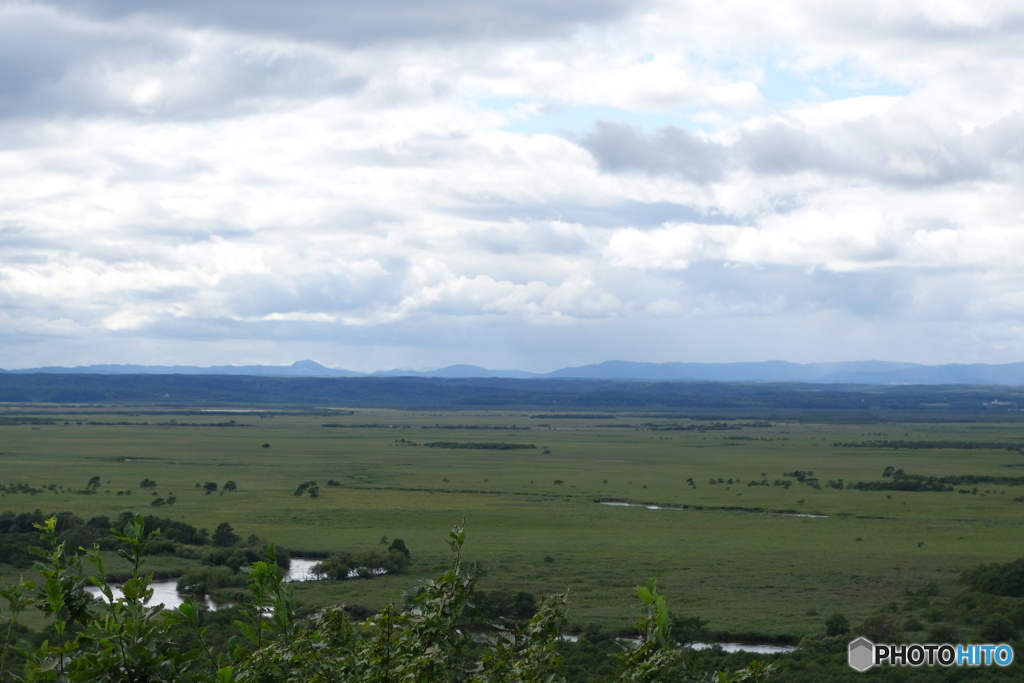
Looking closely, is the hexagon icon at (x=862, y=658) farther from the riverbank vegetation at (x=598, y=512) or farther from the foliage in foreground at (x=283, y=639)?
the foliage in foreground at (x=283, y=639)

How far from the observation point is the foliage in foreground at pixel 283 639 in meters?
5.64

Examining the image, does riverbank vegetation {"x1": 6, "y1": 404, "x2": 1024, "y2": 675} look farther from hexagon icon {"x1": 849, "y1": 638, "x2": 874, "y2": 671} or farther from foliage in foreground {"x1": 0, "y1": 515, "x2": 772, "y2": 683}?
hexagon icon {"x1": 849, "y1": 638, "x2": 874, "y2": 671}

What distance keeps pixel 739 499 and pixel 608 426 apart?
118m

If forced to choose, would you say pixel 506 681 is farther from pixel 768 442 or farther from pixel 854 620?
pixel 768 442

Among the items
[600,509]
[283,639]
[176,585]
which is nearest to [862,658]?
[283,639]

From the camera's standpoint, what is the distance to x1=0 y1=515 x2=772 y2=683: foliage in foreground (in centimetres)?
564

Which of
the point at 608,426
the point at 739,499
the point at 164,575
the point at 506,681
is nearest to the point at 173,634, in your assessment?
the point at 506,681

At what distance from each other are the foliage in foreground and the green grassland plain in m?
2.03

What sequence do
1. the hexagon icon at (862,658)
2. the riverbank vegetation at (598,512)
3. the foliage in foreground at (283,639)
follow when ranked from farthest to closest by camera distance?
the riverbank vegetation at (598,512) < the hexagon icon at (862,658) < the foliage in foreground at (283,639)

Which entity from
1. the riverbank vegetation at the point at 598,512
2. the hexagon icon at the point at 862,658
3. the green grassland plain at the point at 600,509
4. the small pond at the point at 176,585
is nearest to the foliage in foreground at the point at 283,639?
the riverbank vegetation at the point at 598,512

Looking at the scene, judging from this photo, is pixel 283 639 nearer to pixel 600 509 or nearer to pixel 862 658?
pixel 862 658

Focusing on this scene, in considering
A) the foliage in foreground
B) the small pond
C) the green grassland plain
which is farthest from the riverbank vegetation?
the small pond

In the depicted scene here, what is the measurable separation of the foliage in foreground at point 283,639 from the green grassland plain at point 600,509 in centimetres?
203

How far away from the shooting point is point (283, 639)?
7070 millimetres
